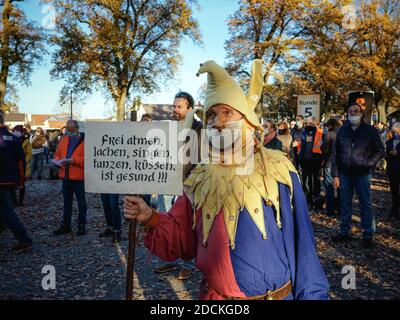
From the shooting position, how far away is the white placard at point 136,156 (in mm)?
2135

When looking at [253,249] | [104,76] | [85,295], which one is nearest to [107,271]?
[85,295]

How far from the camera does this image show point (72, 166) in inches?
251

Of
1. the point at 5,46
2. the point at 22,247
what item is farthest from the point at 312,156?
the point at 5,46

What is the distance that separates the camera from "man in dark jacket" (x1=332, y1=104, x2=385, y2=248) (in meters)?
5.53

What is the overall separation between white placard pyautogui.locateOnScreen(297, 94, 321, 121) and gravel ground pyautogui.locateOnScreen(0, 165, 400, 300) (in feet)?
12.8

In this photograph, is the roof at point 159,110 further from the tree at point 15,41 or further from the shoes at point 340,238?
the shoes at point 340,238

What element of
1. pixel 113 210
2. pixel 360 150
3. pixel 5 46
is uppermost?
pixel 5 46

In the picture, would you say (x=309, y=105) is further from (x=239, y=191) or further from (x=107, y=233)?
(x=239, y=191)

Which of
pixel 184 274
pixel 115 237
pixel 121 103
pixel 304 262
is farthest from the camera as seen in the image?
pixel 121 103

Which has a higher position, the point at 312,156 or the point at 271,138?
the point at 271,138

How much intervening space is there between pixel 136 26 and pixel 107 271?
75.5ft

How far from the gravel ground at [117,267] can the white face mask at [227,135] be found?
2745 millimetres

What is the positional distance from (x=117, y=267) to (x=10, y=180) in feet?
7.80

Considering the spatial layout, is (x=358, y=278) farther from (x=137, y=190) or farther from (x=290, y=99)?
(x=290, y=99)
